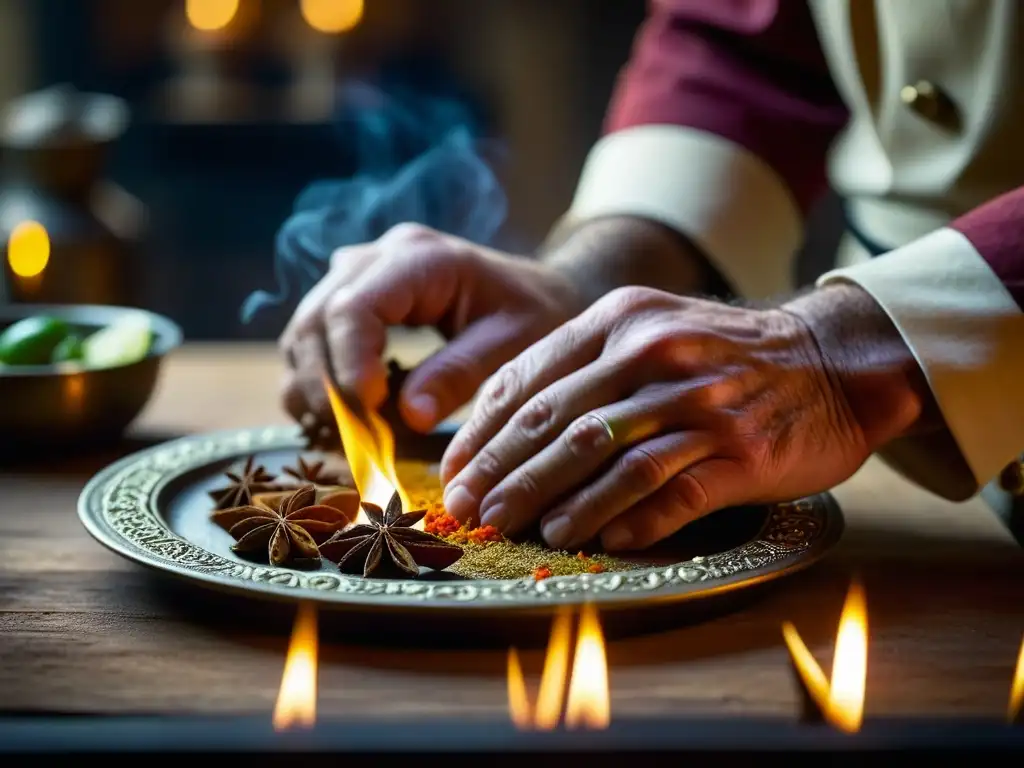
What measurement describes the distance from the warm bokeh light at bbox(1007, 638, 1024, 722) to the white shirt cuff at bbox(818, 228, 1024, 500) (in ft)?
0.96

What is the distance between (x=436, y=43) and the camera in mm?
4773

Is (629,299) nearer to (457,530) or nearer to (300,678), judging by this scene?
(457,530)

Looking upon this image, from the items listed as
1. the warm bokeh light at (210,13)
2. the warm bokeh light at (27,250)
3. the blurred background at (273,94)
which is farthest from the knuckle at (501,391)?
the warm bokeh light at (210,13)

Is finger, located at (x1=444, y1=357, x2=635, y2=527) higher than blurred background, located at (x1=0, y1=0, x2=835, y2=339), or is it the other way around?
finger, located at (x1=444, y1=357, x2=635, y2=527)

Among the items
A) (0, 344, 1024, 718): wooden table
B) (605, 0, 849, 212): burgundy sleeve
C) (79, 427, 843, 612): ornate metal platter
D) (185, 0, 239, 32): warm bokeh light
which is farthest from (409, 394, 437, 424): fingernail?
(185, 0, 239, 32): warm bokeh light

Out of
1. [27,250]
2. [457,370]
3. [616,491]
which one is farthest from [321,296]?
[27,250]

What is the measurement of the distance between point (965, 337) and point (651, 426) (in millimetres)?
311

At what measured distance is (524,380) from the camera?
1.08 meters

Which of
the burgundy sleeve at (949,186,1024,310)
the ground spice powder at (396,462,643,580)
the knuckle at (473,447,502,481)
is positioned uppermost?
the burgundy sleeve at (949,186,1024,310)

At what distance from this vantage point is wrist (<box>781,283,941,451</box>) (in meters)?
1.10

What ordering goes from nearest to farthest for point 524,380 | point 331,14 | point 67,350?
point 524,380
point 67,350
point 331,14

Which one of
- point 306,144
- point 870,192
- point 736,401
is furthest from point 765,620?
point 306,144

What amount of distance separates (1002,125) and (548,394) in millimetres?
646

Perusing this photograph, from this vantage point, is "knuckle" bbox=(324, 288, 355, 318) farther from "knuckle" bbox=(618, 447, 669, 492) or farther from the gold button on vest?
the gold button on vest
